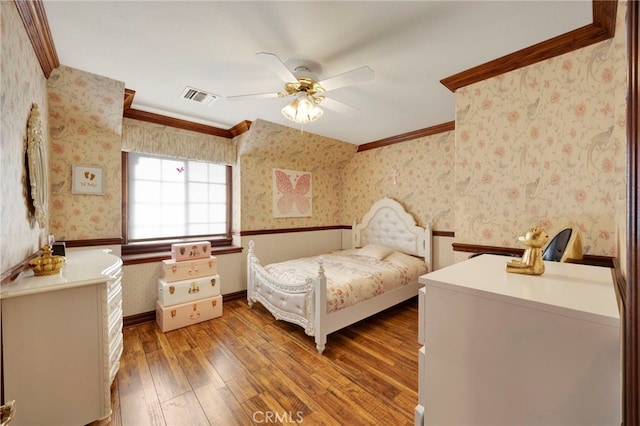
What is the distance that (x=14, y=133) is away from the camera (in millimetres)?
1363

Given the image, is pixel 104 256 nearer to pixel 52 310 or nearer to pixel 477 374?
pixel 52 310

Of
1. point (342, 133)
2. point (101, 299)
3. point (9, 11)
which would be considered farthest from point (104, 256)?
point (342, 133)

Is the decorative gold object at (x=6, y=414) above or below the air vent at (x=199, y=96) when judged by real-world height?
below

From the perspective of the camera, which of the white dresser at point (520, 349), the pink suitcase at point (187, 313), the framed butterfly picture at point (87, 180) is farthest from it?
the pink suitcase at point (187, 313)

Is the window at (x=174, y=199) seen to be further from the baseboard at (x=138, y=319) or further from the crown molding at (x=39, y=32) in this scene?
the crown molding at (x=39, y=32)

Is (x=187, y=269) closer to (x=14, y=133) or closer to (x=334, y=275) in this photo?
(x=334, y=275)

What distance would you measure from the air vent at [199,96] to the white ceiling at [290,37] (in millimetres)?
82

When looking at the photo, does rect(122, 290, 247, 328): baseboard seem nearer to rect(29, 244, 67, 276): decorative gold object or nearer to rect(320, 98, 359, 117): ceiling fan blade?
rect(29, 244, 67, 276): decorative gold object

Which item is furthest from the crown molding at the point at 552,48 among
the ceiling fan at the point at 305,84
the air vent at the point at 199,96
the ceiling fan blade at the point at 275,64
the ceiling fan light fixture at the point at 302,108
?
the air vent at the point at 199,96

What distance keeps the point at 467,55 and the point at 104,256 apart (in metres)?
3.17

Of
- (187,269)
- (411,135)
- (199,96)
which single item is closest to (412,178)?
(411,135)

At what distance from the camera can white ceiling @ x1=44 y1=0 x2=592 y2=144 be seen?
4.55 ft

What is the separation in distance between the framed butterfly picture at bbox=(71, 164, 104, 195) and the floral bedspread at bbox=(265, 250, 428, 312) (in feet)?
6.57

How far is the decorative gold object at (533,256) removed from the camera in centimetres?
94
